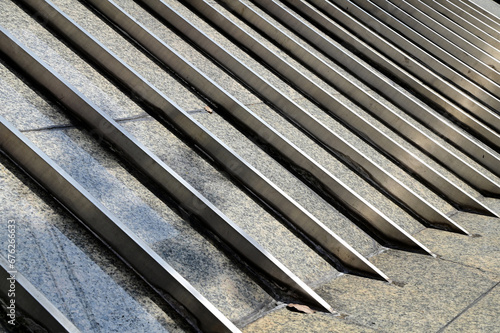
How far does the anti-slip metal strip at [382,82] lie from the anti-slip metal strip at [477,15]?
132 inches

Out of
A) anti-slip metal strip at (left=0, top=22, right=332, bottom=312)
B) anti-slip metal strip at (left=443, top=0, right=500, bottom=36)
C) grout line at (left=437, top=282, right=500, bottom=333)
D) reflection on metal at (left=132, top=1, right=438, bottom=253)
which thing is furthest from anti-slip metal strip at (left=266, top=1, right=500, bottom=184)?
anti-slip metal strip at (left=443, top=0, right=500, bottom=36)

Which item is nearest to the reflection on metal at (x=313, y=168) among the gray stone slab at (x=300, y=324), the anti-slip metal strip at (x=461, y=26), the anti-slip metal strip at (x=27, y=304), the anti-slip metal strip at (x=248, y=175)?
the anti-slip metal strip at (x=248, y=175)

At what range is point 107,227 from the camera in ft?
10.7

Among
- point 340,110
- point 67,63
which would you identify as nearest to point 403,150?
point 340,110

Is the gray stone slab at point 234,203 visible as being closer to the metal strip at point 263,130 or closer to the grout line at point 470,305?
the metal strip at point 263,130

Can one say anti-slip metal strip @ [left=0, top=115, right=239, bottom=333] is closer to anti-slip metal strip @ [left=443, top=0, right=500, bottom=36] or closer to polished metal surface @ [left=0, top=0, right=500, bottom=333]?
polished metal surface @ [left=0, top=0, right=500, bottom=333]

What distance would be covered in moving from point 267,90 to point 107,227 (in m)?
3.04

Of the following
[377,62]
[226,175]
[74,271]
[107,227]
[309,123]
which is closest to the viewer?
[74,271]

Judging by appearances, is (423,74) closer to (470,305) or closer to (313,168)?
(313,168)

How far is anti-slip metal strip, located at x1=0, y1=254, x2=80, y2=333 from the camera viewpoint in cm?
254

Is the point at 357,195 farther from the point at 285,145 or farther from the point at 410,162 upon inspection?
the point at 410,162

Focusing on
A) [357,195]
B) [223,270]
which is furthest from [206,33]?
[223,270]

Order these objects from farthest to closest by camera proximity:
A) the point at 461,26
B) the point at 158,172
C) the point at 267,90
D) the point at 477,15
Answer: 1. the point at 477,15
2. the point at 461,26
3. the point at 267,90
4. the point at 158,172

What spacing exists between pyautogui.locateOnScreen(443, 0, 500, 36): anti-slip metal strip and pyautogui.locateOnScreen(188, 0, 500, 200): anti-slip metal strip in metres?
4.70
